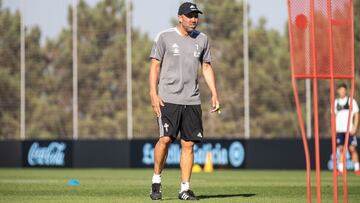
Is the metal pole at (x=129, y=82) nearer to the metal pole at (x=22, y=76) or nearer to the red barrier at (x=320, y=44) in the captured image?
the metal pole at (x=22, y=76)

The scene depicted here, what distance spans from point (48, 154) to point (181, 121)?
1817cm

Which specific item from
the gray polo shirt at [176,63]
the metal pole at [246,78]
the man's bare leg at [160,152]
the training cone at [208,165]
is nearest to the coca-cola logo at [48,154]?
the training cone at [208,165]

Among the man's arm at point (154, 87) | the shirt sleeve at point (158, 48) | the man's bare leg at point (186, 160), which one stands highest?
the shirt sleeve at point (158, 48)

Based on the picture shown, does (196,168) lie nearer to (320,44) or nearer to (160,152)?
(160,152)

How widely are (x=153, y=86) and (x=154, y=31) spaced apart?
969 inches

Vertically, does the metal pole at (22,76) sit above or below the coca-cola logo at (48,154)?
above

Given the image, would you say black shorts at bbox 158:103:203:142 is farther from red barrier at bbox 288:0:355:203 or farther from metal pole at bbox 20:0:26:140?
metal pole at bbox 20:0:26:140

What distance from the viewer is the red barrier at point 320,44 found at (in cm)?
872

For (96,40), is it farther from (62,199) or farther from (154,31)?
(62,199)

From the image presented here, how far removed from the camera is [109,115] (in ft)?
110

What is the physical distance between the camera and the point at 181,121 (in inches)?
457

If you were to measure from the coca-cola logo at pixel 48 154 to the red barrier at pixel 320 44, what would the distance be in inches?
811

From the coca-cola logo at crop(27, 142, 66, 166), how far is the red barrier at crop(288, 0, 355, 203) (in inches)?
811

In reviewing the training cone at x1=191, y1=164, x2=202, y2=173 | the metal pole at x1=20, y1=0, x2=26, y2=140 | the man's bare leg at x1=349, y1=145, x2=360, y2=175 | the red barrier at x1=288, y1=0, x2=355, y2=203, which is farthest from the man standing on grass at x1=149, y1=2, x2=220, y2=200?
the metal pole at x1=20, y1=0, x2=26, y2=140
